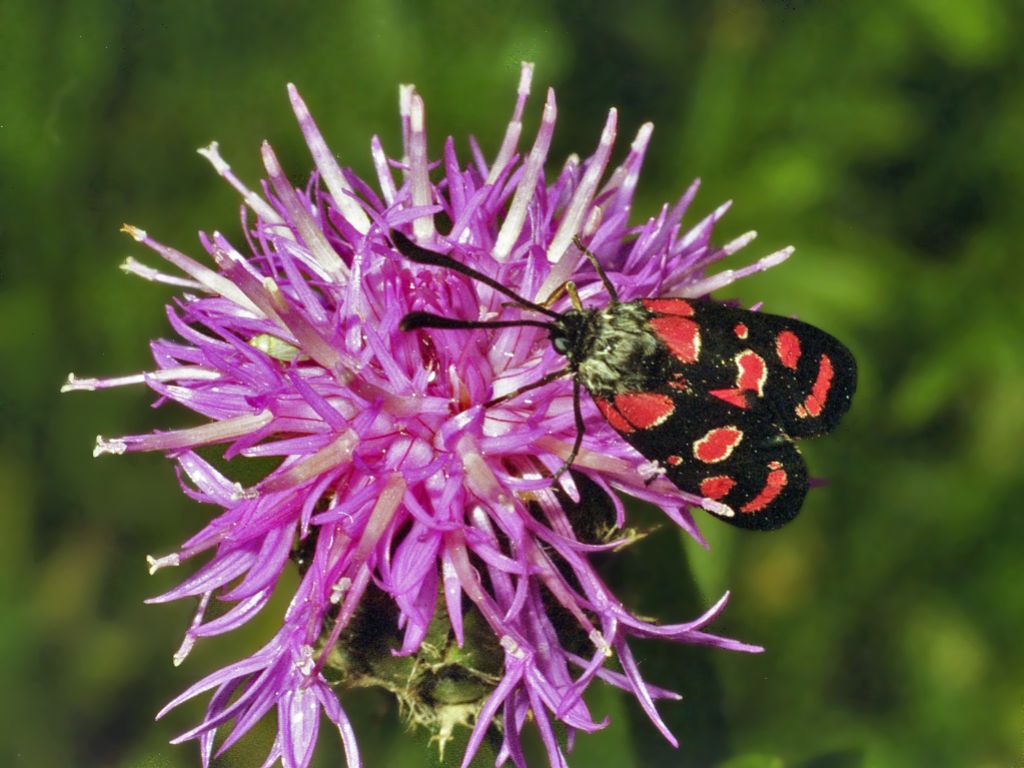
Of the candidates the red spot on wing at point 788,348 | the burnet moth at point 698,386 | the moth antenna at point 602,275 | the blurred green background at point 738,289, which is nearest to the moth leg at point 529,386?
the burnet moth at point 698,386

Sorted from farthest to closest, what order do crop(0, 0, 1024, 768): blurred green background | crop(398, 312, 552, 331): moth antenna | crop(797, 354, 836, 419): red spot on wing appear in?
crop(0, 0, 1024, 768): blurred green background → crop(797, 354, 836, 419): red spot on wing → crop(398, 312, 552, 331): moth antenna

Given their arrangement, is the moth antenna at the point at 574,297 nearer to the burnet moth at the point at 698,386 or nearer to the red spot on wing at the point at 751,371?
the burnet moth at the point at 698,386

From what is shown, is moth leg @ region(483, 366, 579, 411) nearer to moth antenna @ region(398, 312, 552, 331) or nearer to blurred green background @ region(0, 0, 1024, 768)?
moth antenna @ region(398, 312, 552, 331)

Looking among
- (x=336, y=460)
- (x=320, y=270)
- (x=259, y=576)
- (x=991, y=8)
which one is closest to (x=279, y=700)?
(x=259, y=576)

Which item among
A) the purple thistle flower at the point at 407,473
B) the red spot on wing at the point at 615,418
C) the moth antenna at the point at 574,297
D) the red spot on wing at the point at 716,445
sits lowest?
the purple thistle flower at the point at 407,473

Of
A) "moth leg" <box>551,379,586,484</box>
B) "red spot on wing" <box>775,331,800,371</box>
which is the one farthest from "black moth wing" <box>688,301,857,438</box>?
"moth leg" <box>551,379,586,484</box>

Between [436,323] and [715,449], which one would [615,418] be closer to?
[715,449]
